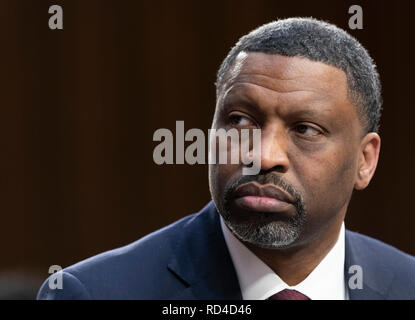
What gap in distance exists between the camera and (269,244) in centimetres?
176

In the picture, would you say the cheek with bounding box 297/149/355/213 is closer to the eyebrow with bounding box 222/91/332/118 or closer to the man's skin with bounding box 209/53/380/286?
the man's skin with bounding box 209/53/380/286

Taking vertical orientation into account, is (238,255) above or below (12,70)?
below

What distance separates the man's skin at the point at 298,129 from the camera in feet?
5.71

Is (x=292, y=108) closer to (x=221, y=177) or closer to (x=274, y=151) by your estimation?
(x=274, y=151)

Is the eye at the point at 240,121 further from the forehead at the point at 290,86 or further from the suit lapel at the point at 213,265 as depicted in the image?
the suit lapel at the point at 213,265

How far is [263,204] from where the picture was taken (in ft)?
5.61

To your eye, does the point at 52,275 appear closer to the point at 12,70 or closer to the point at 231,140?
the point at 231,140

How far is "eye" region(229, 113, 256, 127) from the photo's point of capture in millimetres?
1770

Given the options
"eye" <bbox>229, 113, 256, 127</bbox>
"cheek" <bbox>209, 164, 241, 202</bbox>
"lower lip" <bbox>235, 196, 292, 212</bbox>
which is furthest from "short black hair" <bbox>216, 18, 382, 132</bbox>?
"lower lip" <bbox>235, 196, 292, 212</bbox>

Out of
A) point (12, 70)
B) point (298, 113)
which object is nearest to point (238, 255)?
point (298, 113)

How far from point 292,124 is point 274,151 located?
90 mm

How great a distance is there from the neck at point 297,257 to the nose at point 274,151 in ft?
0.78

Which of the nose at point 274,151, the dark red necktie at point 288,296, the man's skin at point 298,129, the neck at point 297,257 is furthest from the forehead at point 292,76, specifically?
the dark red necktie at point 288,296
